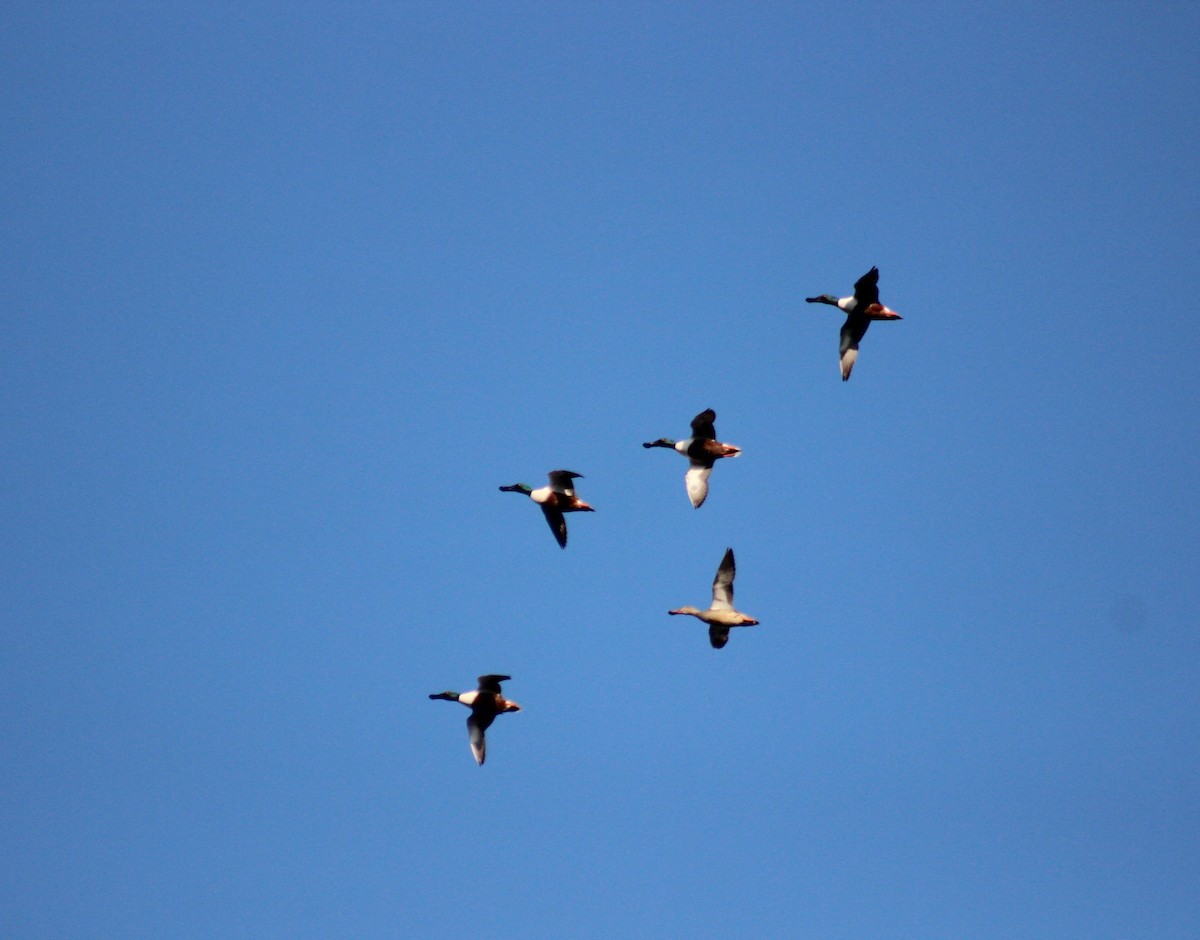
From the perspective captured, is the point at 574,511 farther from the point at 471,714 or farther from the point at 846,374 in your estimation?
the point at 846,374

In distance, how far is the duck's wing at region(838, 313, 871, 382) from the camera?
29.0 metres

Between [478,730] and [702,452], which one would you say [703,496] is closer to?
[702,452]

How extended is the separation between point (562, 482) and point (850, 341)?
293 inches

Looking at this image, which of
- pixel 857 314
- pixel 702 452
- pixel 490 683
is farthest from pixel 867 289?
pixel 490 683

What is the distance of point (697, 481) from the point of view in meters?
28.5

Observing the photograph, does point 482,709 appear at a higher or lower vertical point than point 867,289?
lower

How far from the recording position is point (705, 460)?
28766 millimetres

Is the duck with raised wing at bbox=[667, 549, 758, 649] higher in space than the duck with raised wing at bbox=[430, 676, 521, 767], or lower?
higher

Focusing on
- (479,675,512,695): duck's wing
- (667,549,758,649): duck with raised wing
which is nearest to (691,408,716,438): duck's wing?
(667,549,758,649): duck with raised wing

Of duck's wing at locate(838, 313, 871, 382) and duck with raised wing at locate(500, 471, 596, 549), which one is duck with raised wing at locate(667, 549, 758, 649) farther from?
duck's wing at locate(838, 313, 871, 382)

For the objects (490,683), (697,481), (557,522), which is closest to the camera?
(490,683)

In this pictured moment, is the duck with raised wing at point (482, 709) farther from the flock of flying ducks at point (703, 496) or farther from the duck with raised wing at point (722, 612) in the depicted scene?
the duck with raised wing at point (722, 612)

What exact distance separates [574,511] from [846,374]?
23.2ft

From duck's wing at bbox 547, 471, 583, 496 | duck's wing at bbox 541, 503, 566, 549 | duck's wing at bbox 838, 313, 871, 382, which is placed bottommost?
duck's wing at bbox 541, 503, 566, 549
